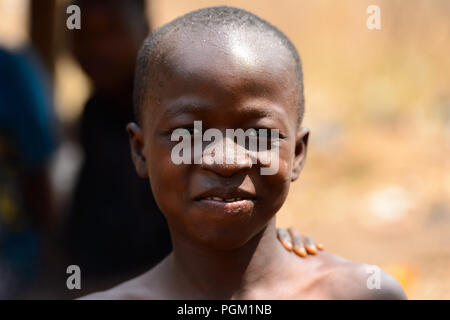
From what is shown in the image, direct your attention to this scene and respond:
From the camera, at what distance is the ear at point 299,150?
6.24ft

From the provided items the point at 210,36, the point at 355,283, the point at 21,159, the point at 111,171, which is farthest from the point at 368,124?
the point at 210,36

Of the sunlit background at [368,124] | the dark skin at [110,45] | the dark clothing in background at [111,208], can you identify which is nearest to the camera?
the dark clothing in background at [111,208]

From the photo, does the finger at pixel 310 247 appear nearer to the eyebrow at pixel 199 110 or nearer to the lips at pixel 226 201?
the lips at pixel 226 201

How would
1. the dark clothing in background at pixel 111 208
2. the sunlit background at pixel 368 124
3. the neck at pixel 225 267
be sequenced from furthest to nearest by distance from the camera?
the sunlit background at pixel 368 124, the dark clothing in background at pixel 111 208, the neck at pixel 225 267

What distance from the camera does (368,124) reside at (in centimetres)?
873

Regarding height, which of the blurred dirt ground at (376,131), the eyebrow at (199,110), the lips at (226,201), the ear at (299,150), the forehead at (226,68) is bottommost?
the blurred dirt ground at (376,131)

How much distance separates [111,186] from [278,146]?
1.78 m

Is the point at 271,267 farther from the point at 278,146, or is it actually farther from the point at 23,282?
the point at 23,282

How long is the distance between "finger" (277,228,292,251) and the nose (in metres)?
0.43

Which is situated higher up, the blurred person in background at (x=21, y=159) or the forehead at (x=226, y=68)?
the forehead at (x=226, y=68)

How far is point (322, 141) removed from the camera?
8.20 metres

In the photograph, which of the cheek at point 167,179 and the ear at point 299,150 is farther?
the ear at point 299,150

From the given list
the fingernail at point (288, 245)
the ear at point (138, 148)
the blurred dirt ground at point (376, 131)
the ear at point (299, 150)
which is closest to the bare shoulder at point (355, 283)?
the fingernail at point (288, 245)

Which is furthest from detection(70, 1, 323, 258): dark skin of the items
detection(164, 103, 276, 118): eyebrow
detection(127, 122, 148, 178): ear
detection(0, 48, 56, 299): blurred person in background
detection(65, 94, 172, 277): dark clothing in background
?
detection(164, 103, 276, 118): eyebrow
